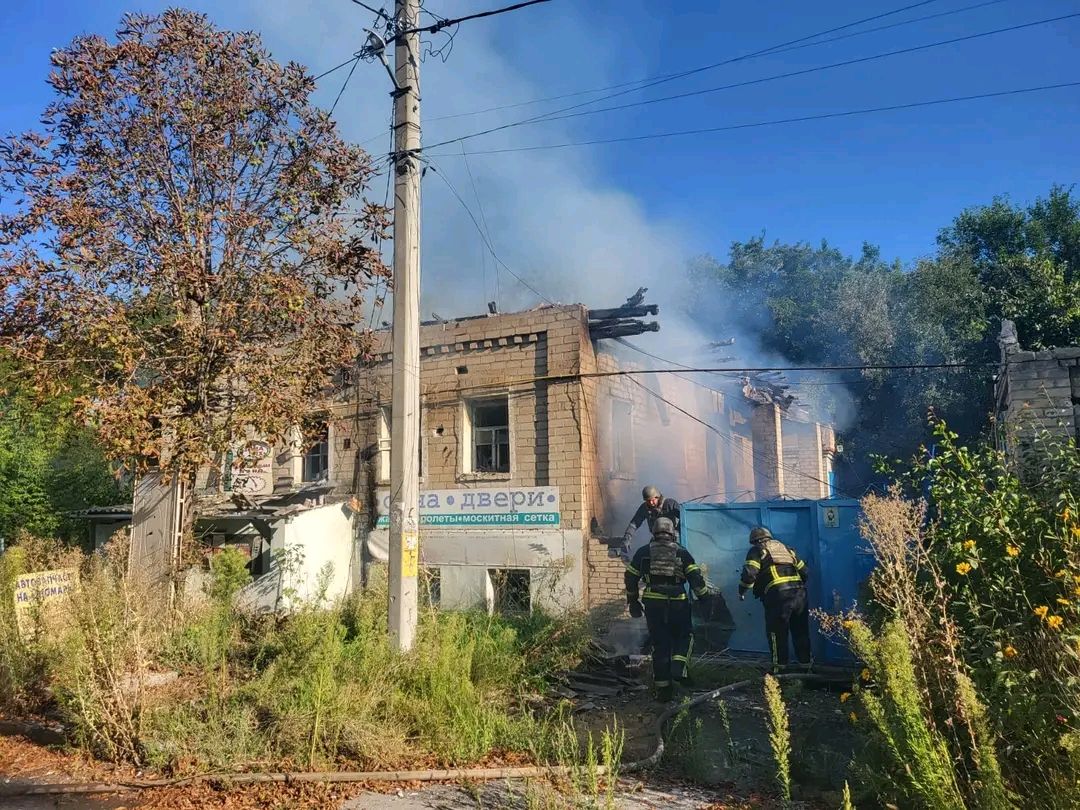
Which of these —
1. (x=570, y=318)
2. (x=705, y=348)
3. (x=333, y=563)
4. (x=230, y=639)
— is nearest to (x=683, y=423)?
Result: (x=705, y=348)

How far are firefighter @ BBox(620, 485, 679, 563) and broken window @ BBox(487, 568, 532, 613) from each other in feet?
5.68

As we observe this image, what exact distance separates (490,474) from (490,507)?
582mm

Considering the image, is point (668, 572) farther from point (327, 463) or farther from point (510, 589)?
point (327, 463)

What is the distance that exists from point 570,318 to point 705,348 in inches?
229

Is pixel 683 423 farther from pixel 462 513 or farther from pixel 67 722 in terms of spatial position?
pixel 67 722

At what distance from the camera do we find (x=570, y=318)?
12320mm

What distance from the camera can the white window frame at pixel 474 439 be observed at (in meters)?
12.7

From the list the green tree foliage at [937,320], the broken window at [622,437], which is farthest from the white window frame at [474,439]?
the green tree foliage at [937,320]

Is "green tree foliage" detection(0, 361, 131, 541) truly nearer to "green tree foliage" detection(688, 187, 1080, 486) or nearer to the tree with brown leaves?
the tree with brown leaves

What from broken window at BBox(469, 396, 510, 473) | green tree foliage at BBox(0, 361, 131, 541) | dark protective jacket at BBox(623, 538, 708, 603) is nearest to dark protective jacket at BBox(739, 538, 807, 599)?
dark protective jacket at BBox(623, 538, 708, 603)

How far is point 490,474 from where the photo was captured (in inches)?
506

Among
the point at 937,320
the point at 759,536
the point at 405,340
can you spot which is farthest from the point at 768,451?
the point at 405,340

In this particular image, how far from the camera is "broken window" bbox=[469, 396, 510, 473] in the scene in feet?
43.1

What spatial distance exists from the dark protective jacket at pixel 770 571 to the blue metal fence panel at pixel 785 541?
0.84 metres
